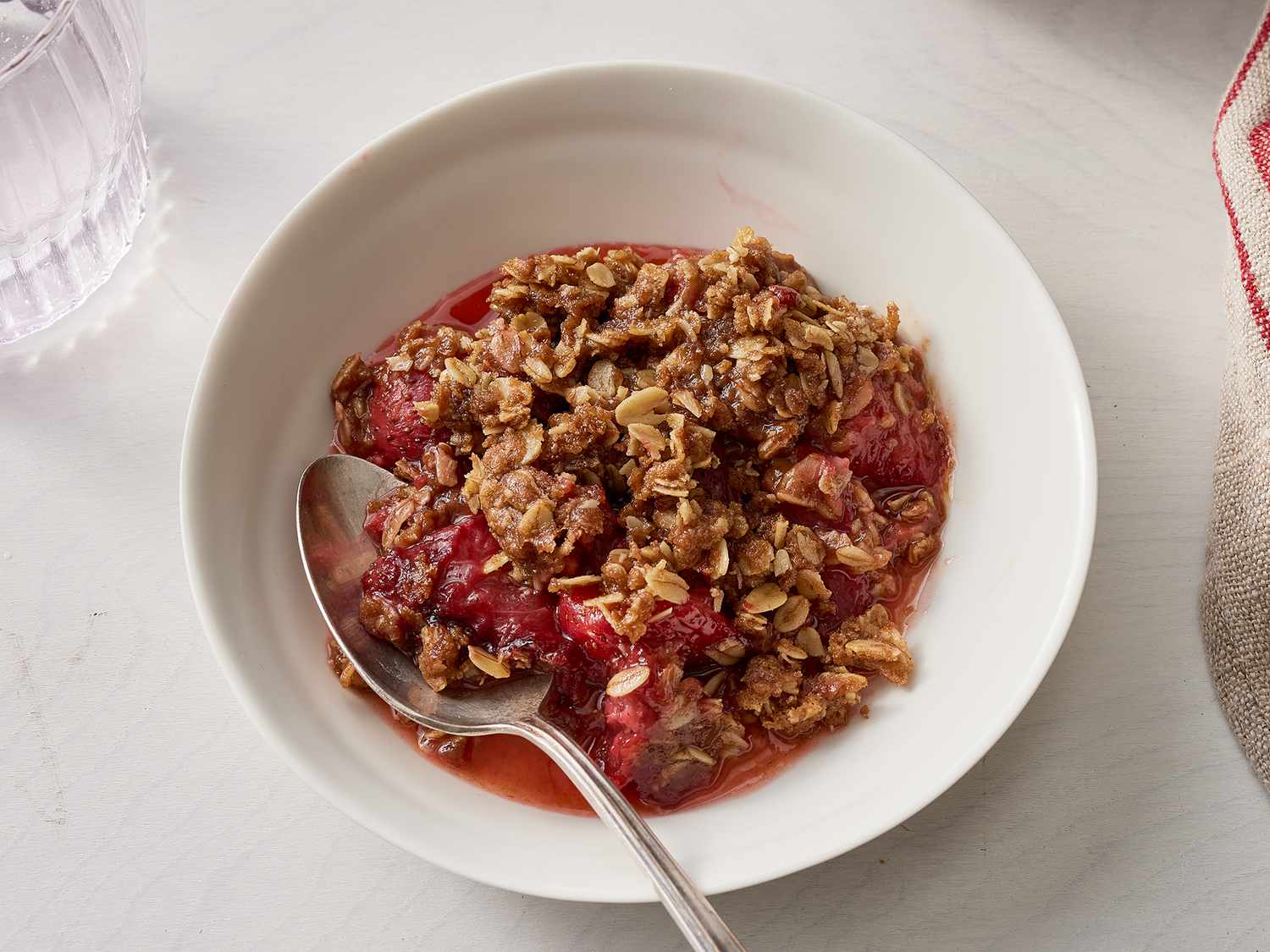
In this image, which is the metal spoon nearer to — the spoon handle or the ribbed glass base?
the spoon handle

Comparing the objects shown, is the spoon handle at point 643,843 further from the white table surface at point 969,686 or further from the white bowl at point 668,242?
the white table surface at point 969,686

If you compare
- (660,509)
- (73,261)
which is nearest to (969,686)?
(660,509)

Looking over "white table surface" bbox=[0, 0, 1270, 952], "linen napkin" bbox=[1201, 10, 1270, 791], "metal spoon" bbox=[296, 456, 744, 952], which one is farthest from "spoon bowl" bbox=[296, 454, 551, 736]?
"linen napkin" bbox=[1201, 10, 1270, 791]

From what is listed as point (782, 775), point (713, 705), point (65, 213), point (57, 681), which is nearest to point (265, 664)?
point (57, 681)

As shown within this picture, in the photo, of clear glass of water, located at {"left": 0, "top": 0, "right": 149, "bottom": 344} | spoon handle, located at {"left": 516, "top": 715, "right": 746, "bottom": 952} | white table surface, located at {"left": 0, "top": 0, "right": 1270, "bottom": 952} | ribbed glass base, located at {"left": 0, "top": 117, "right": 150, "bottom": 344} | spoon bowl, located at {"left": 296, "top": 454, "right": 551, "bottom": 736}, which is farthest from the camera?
ribbed glass base, located at {"left": 0, "top": 117, "right": 150, "bottom": 344}

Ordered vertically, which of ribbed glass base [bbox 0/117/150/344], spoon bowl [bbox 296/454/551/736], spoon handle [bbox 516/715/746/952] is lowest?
spoon handle [bbox 516/715/746/952]

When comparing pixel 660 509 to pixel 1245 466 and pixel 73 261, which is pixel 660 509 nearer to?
pixel 1245 466

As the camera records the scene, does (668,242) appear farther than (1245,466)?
Yes
